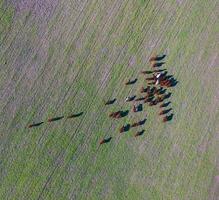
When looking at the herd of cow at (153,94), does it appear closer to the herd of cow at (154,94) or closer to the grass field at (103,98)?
the herd of cow at (154,94)

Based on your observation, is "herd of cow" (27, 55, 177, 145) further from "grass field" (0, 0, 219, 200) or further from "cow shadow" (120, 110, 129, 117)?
"grass field" (0, 0, 219, 200)

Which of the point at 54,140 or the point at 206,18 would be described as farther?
the point at 206,18

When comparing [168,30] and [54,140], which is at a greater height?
[168,30]

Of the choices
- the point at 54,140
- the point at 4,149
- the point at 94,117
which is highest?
the point at 94,117

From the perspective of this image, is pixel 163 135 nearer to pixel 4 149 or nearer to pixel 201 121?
pixel 201 121

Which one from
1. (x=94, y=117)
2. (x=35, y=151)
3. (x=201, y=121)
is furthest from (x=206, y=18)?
(x=35, y=151)

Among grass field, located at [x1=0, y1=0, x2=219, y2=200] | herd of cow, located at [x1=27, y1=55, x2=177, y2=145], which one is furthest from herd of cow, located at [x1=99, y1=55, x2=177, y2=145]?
grass field, located at [x1=0, y1=0, x2=219, y2=200]
